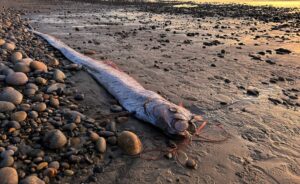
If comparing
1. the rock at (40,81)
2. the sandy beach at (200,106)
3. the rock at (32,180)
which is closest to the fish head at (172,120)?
the sandy beach at (200,106)

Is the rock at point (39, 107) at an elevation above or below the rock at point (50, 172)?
above

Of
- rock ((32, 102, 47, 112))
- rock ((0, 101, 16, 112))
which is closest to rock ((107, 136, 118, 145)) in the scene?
rock ((32, 102, 47, 112))

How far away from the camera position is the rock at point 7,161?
12.0 feet

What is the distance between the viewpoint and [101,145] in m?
4.28

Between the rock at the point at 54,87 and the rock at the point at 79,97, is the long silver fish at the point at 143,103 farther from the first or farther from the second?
the rock at the point at 54,87

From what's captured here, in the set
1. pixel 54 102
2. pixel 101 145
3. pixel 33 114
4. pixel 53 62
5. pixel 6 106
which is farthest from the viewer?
pixel 53 62

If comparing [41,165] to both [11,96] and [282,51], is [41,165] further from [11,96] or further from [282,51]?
[282,51]

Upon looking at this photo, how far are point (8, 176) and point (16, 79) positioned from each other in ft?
9.78

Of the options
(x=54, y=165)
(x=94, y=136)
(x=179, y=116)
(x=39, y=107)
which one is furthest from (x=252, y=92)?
(x=54, y=165)

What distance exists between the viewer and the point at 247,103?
6164mm

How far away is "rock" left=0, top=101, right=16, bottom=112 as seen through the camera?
15.9 ft

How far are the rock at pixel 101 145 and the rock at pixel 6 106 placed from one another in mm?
1587

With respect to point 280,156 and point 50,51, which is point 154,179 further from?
point 50,51

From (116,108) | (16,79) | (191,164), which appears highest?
(16,79)
